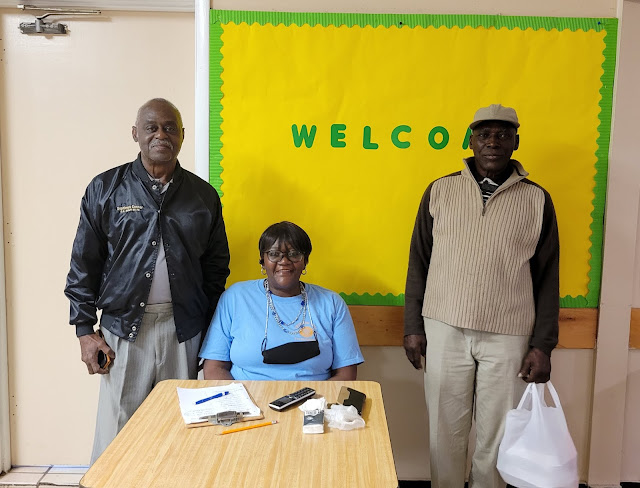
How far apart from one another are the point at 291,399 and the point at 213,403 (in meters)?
0.22

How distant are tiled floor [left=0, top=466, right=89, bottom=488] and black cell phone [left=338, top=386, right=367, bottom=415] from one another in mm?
1727

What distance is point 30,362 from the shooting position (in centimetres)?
253

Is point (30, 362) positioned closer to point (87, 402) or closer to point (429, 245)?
point (87, 402)

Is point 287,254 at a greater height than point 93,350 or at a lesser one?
greater

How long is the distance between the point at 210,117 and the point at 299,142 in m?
0.42

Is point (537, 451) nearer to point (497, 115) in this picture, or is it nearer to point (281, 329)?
point (281, 329)

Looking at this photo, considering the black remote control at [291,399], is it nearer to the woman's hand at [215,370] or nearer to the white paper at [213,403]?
the white paper at [213,403]

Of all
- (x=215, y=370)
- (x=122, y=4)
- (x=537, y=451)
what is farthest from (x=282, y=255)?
(x=122, y=4)

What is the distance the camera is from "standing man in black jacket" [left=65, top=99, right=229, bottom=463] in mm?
1814

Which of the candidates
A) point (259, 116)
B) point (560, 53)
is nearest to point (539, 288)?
point (560, 53)

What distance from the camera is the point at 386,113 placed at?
2.27 m

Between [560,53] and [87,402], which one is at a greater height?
[560,53]

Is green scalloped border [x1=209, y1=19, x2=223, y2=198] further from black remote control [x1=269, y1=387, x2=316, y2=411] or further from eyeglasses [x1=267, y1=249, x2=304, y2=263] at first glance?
black remote control [x1=269, y1=387, x2=316, y2=411]

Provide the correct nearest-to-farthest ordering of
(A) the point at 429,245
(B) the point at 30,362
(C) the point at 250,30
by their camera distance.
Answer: (A) the point at 429,245, (C) the point at 250,30, (B) the point at 30,362
